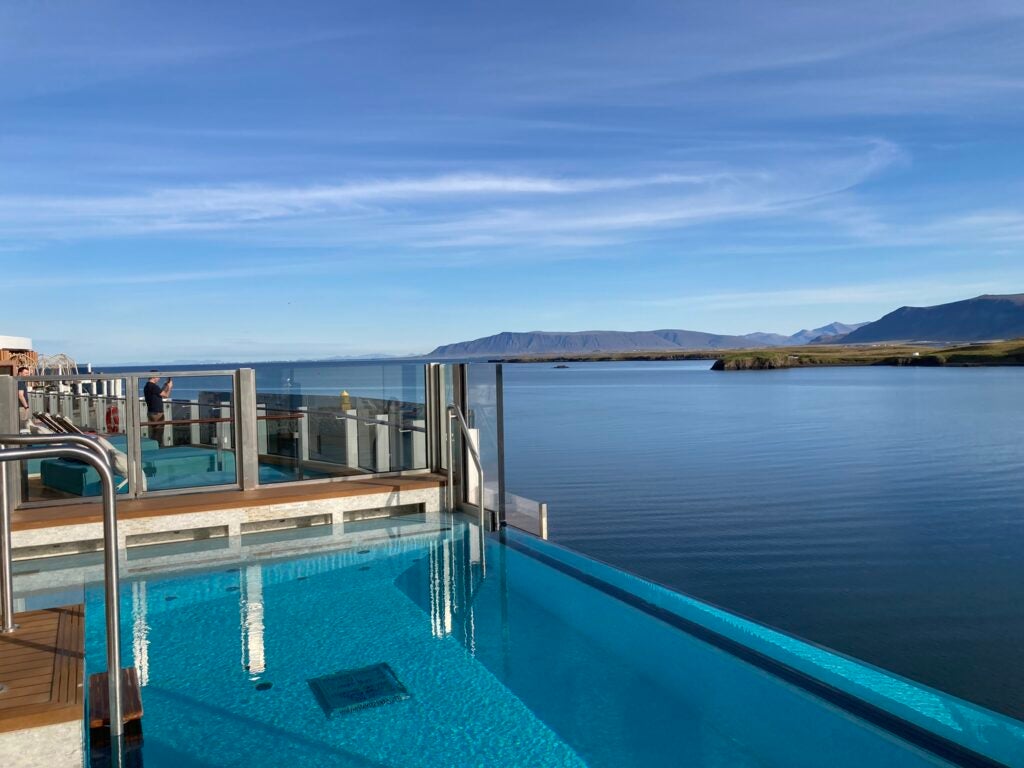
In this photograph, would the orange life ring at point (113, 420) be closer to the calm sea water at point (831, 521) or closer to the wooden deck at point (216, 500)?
the wooden deck at point (216, 500)

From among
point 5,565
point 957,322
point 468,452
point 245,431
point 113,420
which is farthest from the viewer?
point 957,322

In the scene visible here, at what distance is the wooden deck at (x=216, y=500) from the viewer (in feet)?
18.0

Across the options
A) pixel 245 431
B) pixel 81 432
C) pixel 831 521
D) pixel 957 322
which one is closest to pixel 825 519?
pixel 831 521

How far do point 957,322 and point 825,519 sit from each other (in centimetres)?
18695

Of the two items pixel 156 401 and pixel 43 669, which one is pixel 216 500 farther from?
pixel 43 669

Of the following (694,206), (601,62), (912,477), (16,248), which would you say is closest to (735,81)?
(601,62)

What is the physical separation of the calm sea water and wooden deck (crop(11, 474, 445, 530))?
364cm

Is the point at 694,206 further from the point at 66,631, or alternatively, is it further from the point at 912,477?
the point at 66,631

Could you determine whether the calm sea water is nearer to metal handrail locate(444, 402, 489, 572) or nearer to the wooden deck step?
metal handrail locate(444, 402, 489, 572)

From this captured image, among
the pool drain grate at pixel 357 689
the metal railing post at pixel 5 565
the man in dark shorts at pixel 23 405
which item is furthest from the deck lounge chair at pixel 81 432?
the pool drain grate at pixel 357 689

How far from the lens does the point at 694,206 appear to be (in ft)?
84.8

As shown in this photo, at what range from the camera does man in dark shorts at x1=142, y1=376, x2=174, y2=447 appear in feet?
20.5

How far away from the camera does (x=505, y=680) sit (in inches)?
137

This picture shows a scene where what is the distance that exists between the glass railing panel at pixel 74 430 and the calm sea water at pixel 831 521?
5875 millimetres
